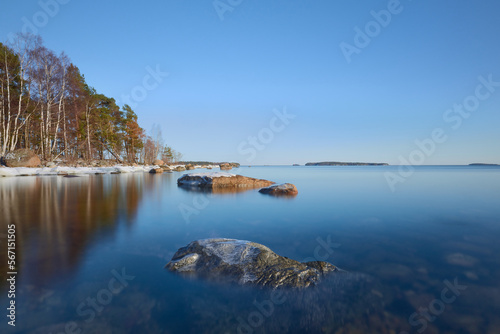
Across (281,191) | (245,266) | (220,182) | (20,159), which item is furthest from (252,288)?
(20,159)

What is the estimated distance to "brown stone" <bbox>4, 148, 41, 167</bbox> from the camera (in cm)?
2147

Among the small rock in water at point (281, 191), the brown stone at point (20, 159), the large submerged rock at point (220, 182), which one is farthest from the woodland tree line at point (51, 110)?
the small rock in water at point (281, 191)

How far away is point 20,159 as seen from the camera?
72.3ft

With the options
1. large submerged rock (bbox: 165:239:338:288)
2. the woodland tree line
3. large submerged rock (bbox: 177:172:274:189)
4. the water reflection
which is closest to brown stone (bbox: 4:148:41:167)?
the woodland tree line

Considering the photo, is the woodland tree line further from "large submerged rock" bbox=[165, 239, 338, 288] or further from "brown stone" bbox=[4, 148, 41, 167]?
"large submerged rock" bbox=[165, 239, 338, 288]

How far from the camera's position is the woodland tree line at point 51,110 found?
78.7 feet

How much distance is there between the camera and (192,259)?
341 centimetres

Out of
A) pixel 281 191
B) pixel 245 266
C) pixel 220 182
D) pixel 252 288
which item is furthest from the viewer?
pixel 220 182

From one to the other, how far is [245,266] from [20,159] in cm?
2997

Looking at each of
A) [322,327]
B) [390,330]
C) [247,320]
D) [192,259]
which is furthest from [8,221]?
[390,330]

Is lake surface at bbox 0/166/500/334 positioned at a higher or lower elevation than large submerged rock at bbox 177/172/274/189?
lower

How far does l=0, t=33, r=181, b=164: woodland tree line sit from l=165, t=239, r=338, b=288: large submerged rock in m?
29.7

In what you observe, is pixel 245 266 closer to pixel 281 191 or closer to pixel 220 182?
pixel 281 191

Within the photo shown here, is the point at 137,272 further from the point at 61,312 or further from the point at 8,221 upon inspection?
the point at 8,221
